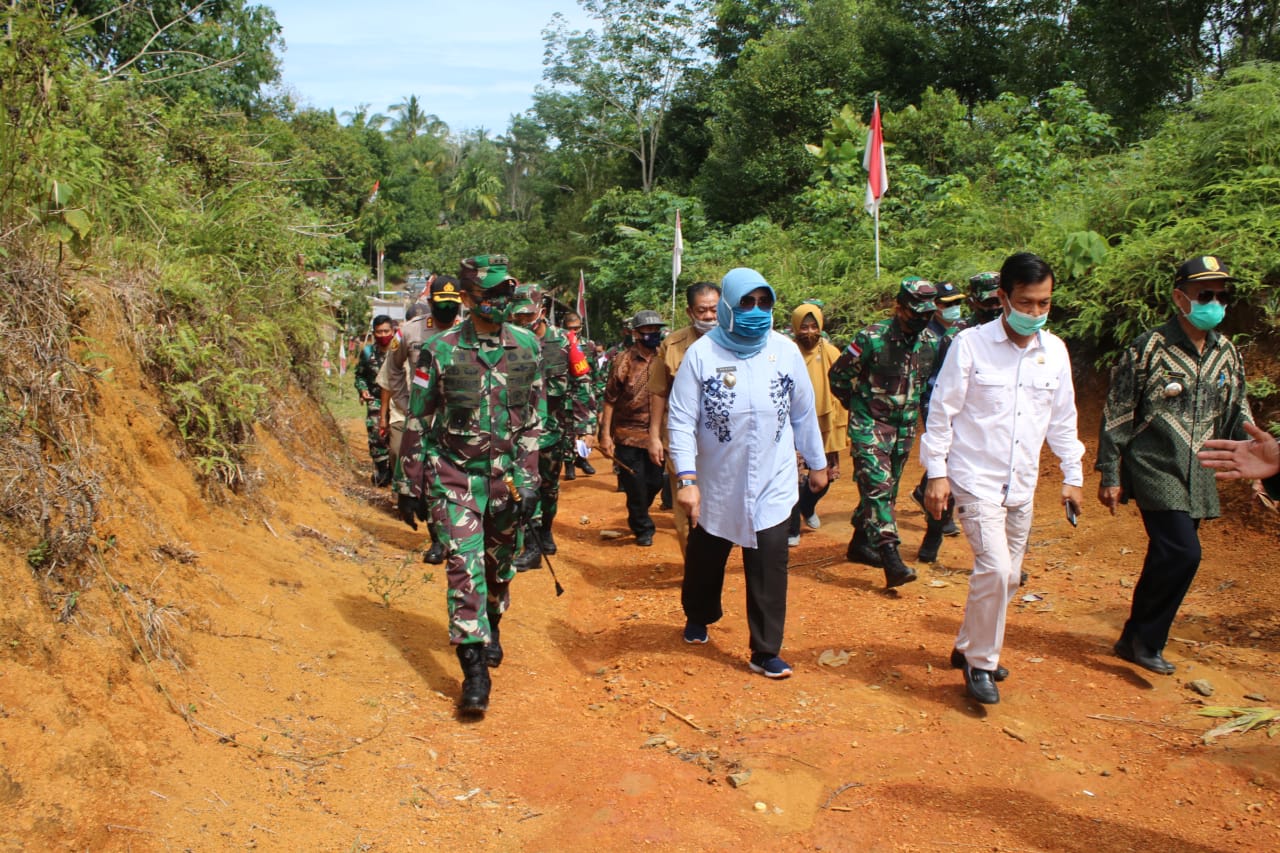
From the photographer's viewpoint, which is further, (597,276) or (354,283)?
(597,276)

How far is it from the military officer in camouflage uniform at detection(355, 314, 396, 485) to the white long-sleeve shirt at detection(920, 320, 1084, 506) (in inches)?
283

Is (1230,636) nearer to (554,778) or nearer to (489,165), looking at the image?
(554,778)

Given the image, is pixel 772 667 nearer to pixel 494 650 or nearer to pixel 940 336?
pixel 494 650

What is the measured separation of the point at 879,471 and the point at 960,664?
2019 mm

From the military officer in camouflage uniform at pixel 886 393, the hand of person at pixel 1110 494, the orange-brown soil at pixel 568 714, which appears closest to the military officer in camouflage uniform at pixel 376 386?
the orange-brown soil at pixel 568 714

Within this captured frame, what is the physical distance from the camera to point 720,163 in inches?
1222

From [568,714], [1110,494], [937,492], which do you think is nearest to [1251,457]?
[937,492]

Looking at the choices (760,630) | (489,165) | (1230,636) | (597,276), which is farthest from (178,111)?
(489,165)

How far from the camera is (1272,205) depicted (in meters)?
9.32

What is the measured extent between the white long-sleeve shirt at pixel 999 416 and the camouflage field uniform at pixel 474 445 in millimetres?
2109

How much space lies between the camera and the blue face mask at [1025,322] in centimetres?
488

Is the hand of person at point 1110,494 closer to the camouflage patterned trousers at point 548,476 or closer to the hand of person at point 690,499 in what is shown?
the hand of person at point 690,499

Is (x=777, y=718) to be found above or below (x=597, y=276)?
below

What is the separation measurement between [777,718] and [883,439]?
291cm
